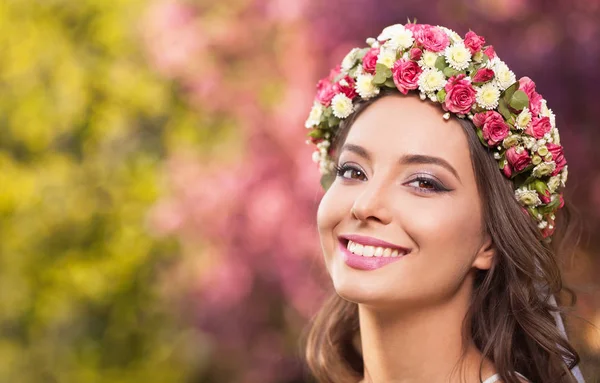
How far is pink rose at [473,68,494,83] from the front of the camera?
283cm

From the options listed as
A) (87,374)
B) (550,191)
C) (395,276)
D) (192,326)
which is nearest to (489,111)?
(550,191)

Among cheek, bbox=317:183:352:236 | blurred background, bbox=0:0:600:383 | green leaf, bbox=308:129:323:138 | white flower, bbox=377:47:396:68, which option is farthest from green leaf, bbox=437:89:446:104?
blurred background, bbox=0:0:600:383

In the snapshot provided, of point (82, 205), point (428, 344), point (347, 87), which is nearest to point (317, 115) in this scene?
point (347, 87)

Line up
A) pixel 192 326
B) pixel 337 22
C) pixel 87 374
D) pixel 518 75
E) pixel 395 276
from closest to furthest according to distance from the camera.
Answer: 1. pixel 395 276
2. pixel 518 75
3. pixel 337 22
4. pixel 192 326
5. pixel 87 374

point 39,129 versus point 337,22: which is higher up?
point 337,22

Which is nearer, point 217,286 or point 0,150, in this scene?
point 217,286

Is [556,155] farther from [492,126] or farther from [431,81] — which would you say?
[431,81]

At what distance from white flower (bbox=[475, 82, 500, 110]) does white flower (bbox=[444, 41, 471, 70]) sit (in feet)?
0.30

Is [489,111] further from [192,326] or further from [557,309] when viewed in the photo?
[192,326]

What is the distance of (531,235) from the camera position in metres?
2.87

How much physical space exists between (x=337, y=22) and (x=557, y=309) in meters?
2.79

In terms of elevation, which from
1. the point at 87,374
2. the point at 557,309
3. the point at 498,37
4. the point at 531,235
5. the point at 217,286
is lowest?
the point at 87,374

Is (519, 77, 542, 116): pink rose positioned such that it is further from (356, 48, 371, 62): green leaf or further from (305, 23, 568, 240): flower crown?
(356, 48, 371, 62): green leaf

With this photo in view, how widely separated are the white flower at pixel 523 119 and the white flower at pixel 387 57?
1.42ft
